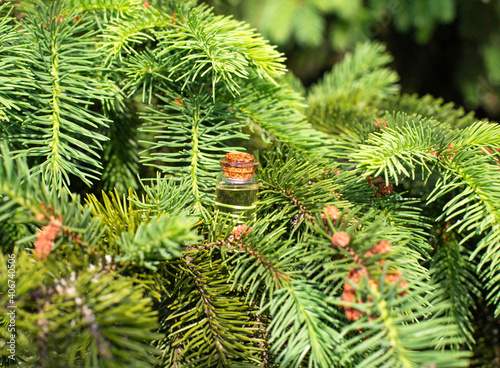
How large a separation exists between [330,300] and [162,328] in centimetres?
16

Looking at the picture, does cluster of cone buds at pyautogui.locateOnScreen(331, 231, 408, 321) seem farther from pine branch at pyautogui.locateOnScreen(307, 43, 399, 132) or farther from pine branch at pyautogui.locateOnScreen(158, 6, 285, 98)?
pine branch at pyautogui.locateOnScreen(307, 43, 399, 132)

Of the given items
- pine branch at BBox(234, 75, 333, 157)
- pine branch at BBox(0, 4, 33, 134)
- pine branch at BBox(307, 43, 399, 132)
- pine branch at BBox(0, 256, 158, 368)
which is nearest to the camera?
pine branch at BBox(0, 256, 158, 368)

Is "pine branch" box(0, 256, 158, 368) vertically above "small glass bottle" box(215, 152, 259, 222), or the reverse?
"small glass bottle" box(215, 152, 259, 222)

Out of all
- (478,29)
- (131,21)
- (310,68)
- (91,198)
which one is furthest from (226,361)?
(310,68)

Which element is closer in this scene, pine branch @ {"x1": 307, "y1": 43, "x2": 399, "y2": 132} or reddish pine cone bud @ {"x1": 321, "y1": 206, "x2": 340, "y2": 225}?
reddish pine cone bud @ {"x1": 321, "y1": 206, "x2": 340, "y2": 225}

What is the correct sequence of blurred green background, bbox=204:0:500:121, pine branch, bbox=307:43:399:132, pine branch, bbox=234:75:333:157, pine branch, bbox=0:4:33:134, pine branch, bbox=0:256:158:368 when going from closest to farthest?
pine branch, bbox=0:256:158:368 → pine branch, bbox=0:4:33:134 → pine branch, bbox=234:75:333:157 → pine branch, bbox=307:43:399:132 → blurred green background, bbox=204:0:500:121

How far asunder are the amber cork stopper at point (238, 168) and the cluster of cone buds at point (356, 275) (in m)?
0.12

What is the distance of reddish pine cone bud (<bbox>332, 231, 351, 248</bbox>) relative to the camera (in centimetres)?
27

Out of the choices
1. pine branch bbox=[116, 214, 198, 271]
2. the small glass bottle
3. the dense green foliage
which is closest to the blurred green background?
the dense green foliage

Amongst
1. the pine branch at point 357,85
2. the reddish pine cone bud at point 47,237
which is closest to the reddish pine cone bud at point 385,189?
the pine branch at point 357,85

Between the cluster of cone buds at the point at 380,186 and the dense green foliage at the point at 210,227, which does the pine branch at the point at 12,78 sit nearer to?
the dense green foliage at the point at 210,227

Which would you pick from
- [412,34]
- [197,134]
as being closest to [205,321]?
[197,134]

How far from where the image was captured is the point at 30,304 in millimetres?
240

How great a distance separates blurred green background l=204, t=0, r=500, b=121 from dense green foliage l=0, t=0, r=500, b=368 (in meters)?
0.31
